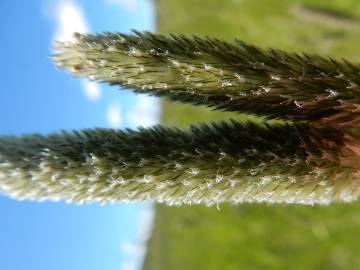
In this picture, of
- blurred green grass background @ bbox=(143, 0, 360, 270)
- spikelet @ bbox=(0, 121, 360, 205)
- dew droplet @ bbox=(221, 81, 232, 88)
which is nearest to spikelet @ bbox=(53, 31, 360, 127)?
dew droplet @ bbox=(221, 81, 232, 88)

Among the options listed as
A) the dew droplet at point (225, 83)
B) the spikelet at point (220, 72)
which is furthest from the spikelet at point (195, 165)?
the dew droplet at point (225, 83)

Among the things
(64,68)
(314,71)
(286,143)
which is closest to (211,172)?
(286,143)

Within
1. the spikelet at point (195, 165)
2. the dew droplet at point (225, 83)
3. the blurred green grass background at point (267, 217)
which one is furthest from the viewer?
the blurred green grass background at point (267, 217)

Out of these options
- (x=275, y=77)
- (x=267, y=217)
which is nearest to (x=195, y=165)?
(x=275, y=77)

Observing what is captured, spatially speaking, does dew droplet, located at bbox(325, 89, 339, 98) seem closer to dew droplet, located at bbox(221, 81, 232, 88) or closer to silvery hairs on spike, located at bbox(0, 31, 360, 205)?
silvery hairs on spike, located at bbox(0, 31, 360, 205)

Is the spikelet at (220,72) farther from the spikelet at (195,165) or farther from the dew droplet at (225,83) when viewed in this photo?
the spikelet at (195,165)

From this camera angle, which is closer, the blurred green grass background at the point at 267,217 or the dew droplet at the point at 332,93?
the dew droplet at the point at 332,93

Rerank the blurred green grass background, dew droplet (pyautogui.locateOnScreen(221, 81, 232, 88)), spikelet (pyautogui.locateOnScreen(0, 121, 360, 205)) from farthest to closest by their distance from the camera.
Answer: the blurred green grass background
spikelet (pyautogui.locateOnScreen(0, 121, 360, 205))
dew droplet (pyautogui.locateOnScreen(221, 81, 232, 88))

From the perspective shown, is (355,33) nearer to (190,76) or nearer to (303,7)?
(303,7)
